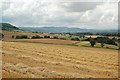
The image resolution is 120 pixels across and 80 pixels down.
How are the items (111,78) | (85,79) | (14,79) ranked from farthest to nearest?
(111,78) < (85,79) < (14,79)

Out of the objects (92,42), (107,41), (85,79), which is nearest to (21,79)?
(85,79)

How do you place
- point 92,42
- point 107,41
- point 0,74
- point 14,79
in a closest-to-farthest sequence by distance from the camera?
point 14,79, point 0,74, point 92,42, point 107,41

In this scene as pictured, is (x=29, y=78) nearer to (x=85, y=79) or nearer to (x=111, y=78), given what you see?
(x=85, y=79)

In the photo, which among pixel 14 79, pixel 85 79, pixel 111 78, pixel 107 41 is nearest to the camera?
pixel 14 79

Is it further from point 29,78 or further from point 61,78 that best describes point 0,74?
point 61,78

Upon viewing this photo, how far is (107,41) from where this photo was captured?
99000 mm

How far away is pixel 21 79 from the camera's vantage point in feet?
48.8

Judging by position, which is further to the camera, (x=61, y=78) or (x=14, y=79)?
(x=61, y=78)

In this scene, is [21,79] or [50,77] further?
[50,77]

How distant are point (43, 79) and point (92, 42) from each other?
73.5 meters

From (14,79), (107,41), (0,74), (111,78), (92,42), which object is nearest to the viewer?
(14,79)

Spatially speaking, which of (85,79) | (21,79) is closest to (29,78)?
(21,79)

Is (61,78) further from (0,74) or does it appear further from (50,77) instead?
(0,74)

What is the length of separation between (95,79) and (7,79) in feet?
22.5
